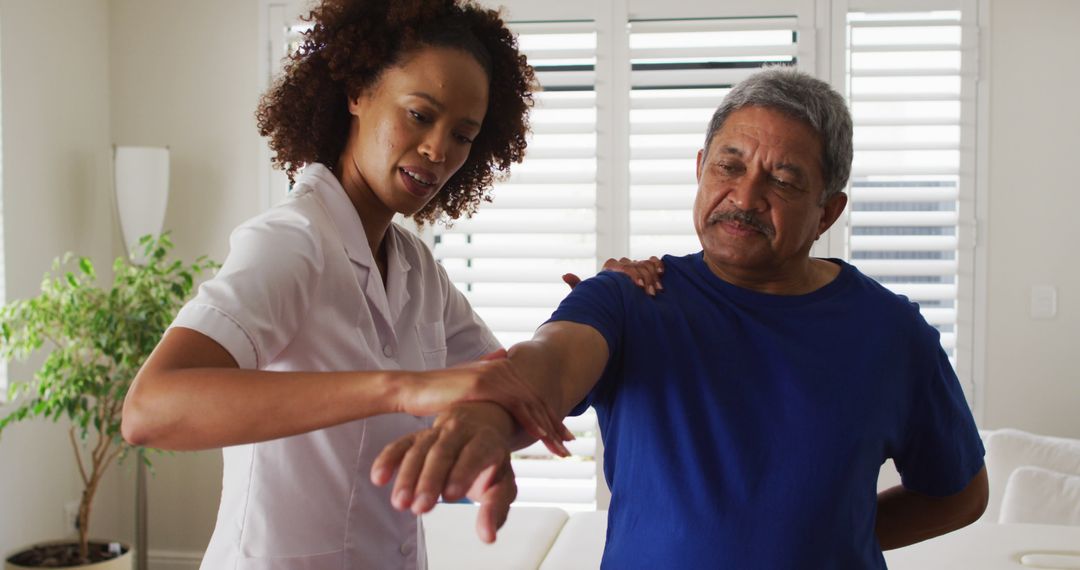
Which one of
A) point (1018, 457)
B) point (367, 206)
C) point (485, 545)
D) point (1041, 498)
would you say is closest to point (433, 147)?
point (367, 206)

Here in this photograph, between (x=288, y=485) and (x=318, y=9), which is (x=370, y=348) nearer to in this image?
(x=288, y=485)

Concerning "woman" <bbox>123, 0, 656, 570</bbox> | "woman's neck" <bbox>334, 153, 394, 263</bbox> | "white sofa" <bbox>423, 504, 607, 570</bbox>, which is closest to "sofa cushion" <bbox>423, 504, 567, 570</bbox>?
"white sofa" <bbox>423, 504, 607, 570</bbox>

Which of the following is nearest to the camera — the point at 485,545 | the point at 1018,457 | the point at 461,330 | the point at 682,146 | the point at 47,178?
the point at 461,330

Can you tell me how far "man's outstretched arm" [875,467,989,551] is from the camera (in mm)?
1436

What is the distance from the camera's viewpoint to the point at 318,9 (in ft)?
5.03

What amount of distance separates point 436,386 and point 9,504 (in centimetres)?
333

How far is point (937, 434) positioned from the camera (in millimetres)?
1315

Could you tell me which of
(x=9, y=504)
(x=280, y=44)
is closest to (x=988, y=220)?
(x=280, y=44)

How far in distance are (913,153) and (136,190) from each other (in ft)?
9.95

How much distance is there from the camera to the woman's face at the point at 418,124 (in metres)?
1.32

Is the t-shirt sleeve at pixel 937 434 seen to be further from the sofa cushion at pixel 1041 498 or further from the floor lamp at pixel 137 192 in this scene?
the floor lamp at pixel 137 192

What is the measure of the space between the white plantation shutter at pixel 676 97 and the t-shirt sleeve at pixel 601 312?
259 cm

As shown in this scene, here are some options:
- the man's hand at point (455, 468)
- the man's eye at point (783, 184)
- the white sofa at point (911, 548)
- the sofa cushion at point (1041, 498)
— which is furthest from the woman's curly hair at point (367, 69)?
the sofa cushion at point (1041, 498)

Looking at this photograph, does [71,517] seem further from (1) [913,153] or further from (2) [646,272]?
(1) [913,153]
